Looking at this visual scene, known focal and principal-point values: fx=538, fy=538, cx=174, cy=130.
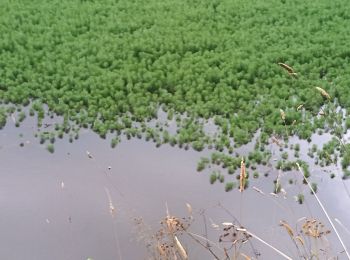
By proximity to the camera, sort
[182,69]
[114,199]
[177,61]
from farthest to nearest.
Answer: [177,61], [182,69], [114,199]

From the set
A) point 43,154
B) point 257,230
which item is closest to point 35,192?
point 43,154

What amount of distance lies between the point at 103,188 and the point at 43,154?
49.3 inches

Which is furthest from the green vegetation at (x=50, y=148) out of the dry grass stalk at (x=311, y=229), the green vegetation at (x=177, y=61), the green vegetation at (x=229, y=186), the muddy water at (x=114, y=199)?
the dry grass stalk at (x=311, y=229)

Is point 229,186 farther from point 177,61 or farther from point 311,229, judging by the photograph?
point 311,229

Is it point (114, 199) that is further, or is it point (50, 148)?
point (50, 148)

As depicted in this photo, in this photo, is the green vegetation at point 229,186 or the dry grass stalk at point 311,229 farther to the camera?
the green vegetation at point 229,186

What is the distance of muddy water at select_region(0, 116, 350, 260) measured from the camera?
638cm

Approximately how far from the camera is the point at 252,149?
318 inches

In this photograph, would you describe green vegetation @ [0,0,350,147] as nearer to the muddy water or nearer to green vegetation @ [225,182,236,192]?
the muddy water

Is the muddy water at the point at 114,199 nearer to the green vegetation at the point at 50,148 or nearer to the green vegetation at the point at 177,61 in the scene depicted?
the green vegetation at the point at 50,148

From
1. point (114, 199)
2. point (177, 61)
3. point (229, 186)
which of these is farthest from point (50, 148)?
point (177, 61)

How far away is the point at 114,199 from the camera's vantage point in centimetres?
705

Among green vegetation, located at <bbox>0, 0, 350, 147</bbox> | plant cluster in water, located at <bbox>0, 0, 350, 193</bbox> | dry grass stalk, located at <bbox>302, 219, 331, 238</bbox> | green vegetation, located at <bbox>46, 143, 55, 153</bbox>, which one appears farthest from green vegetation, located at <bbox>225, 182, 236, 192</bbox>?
dry grass stalk, located at <bbox>302, 219, 331, 238</bbox>

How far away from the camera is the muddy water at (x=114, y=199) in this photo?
638 centimetres
